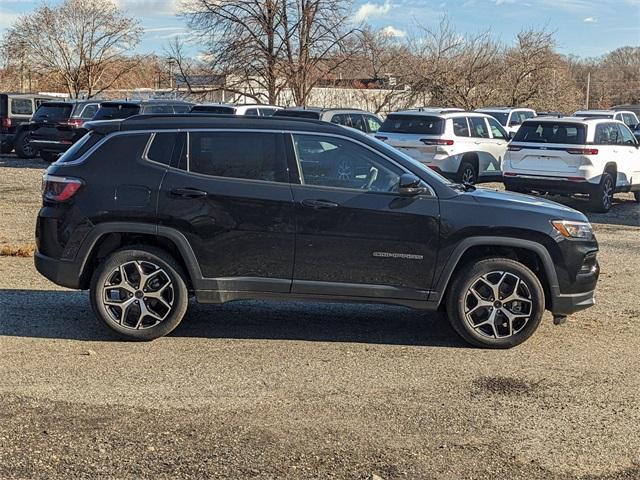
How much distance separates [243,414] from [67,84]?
1821 inches

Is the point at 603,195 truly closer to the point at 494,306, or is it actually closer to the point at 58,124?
the point at 494,306

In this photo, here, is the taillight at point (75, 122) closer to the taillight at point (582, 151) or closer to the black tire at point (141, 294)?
the taillight at point (582, 151)

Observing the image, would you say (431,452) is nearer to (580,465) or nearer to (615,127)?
(580,465)

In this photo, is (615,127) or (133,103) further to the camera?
(133,103)

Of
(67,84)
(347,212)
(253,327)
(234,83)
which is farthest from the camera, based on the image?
(67,84)

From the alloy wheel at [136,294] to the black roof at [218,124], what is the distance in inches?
43.7

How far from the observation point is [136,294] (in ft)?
19.9

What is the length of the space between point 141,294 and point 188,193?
2.87ft

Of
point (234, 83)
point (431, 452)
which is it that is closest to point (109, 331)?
point (431, 452)

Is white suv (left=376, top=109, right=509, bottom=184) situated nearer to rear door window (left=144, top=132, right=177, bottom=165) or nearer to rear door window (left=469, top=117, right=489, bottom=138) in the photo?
rear door window (left=469, top=117, right=489, bottom=138)

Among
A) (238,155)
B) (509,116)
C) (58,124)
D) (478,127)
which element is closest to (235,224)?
(238,155)

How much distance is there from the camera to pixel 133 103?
20.6 metres

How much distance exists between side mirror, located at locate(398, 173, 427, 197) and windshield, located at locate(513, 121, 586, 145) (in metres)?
9.57

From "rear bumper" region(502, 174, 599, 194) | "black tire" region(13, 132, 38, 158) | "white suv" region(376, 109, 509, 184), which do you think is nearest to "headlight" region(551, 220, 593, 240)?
"rear bumper" region(502, 174, 599, 194)
